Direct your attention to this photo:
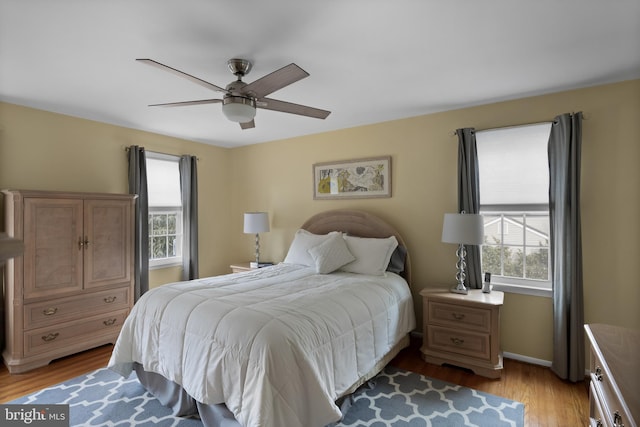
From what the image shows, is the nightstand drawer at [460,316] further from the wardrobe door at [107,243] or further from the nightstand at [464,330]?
the wardrobe door at [107,243]

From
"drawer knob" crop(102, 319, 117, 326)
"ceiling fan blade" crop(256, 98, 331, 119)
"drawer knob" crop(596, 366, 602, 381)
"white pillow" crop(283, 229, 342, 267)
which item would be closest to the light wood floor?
"drawer knob" crop(102, 319, 117, 326)

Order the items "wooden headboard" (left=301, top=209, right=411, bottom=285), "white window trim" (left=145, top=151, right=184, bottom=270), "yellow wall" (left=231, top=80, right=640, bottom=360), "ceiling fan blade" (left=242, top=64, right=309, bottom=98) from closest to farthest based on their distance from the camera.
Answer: "ceiling fan blade" (left=242, top=64, right=309, bottom=98) → "yellow wall" (left=231, top=80, right=640, bottom=360) → "wooden headboard" (left=301, top=209, right=411, bottom=285) → "white window trim" (left=145, top=151, right=184, bottom=270)

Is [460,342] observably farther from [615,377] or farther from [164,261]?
[164,261]

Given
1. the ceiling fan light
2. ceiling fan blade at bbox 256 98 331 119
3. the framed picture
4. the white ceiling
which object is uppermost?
the white ceiling

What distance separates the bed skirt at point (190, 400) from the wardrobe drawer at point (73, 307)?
3.78 feet

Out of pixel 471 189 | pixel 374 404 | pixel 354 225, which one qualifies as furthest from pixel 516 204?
pixel 374 404

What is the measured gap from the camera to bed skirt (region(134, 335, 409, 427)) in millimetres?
1999

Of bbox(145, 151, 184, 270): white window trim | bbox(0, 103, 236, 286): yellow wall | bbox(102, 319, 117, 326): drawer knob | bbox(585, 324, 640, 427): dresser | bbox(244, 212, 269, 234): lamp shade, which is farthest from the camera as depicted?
bbox(244, 212, 269, 234): lamp shade

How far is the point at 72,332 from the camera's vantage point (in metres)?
3.29

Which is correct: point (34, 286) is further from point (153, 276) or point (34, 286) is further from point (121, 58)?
point (121, 58)

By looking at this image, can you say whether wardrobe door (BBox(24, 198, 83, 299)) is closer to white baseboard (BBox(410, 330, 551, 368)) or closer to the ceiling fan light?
the ceiling fan light

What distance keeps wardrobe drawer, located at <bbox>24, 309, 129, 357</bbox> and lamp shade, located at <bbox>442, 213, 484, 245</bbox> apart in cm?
363

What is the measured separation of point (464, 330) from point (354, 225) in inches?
66.0

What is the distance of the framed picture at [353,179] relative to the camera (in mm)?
3975
